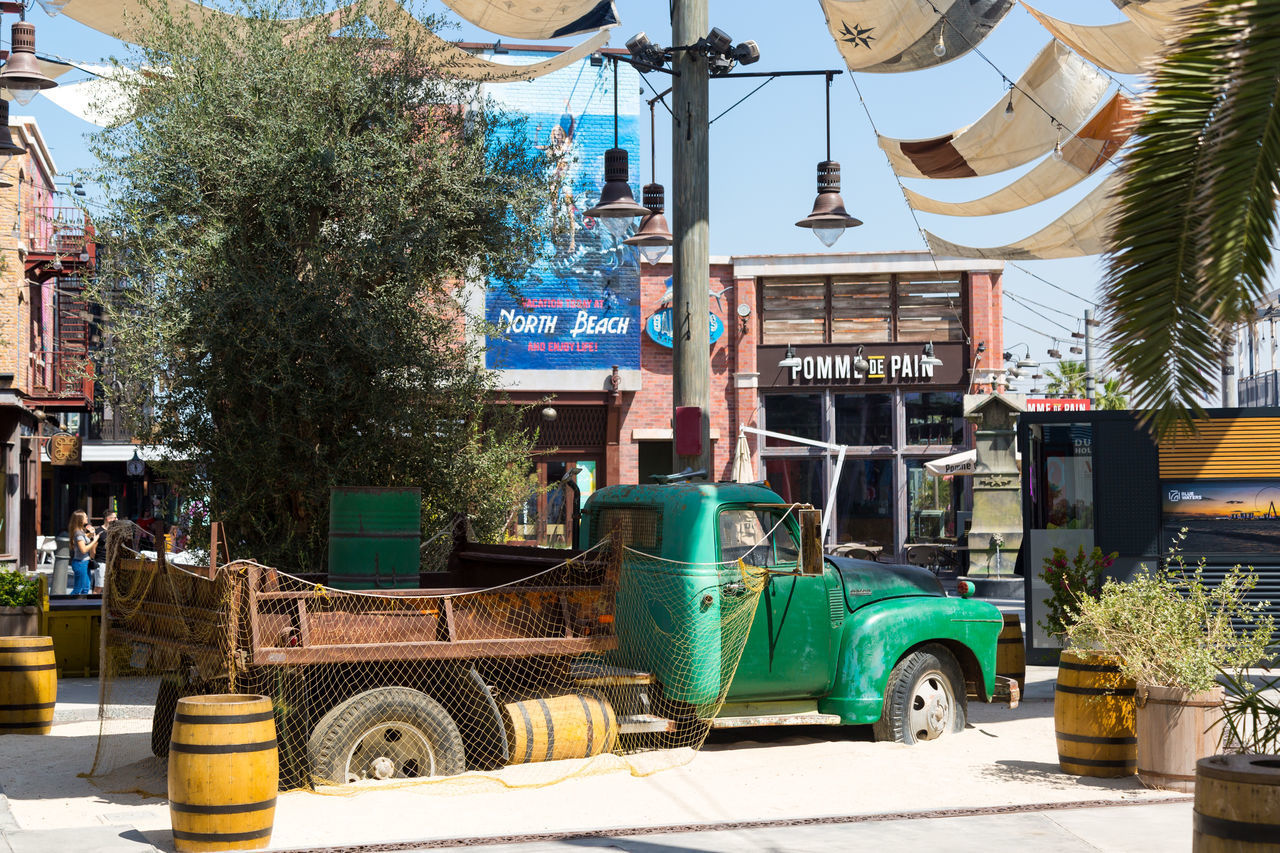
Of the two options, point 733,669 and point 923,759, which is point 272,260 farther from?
point 923,759

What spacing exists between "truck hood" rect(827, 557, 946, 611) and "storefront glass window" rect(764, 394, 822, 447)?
67.3ft

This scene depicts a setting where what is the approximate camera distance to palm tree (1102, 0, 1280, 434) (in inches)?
187

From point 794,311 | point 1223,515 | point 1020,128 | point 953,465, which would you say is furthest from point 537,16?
point 794,311

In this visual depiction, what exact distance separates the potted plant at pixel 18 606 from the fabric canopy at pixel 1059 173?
41.7 ft

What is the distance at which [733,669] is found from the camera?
9492mm

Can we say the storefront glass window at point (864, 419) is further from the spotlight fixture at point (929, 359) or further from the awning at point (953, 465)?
the awning at point (953, 465)

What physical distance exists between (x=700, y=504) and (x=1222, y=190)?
5.29 metres

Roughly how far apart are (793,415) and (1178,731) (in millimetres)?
23345

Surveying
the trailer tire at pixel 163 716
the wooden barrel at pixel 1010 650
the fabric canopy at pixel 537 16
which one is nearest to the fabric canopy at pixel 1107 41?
the fabric canopy at pixel 537 16

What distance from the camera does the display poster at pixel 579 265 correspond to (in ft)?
94.0

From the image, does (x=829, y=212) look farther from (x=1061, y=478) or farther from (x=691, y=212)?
(x=1061, y=478)

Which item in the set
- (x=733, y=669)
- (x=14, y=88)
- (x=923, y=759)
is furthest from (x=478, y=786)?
(x=14, y=88)

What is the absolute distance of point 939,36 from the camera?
14.6m

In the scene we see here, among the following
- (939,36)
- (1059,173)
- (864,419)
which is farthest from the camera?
(864,419)
